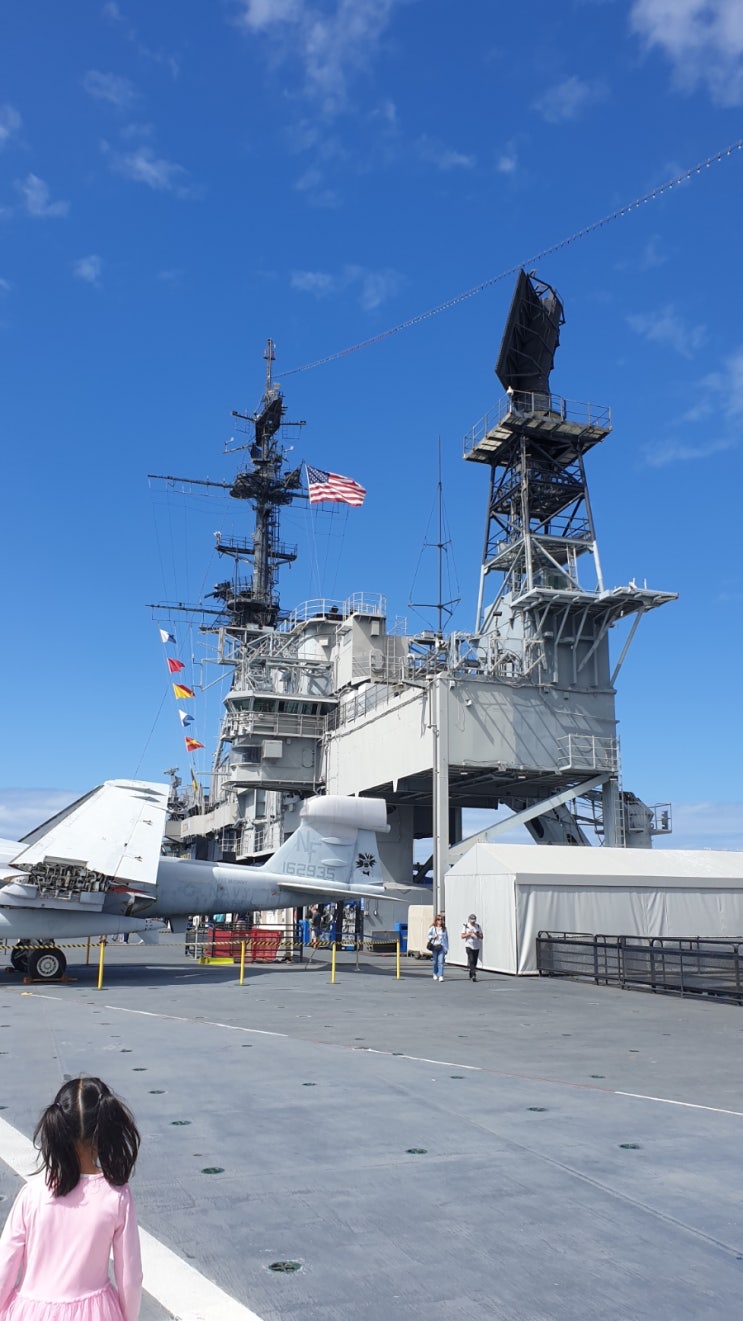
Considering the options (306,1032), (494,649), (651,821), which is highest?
(494,649)

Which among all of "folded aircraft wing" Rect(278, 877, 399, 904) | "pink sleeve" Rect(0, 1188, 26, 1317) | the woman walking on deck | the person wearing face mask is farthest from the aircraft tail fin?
"pink sleeve" Rect(0, 1188, 26, 1317)

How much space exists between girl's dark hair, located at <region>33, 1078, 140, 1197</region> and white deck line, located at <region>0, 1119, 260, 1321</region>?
232 centimetres

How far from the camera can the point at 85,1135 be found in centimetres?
280

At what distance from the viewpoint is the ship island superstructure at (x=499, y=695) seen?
33.8 metres

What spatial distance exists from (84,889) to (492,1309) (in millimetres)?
19581

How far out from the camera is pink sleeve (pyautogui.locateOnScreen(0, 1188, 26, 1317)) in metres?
2.73

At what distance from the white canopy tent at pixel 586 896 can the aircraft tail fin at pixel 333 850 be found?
3.84 m

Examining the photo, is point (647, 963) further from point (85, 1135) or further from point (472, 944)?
point (85, 1135)

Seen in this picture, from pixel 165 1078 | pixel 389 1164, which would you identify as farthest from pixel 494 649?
pixel 389 1164

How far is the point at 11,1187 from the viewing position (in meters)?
6.48

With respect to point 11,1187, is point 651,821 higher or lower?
higher

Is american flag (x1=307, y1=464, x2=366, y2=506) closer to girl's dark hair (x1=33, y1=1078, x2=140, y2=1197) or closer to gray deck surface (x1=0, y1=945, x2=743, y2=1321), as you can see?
gray deck surface (x1=0, y1=945, x2=743, y2=1321)

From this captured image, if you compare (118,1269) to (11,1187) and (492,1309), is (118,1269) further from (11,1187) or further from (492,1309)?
(11,1187)

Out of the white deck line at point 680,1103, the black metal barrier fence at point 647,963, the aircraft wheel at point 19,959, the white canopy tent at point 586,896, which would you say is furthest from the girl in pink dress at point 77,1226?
the aircraft wheel at point 19,959
